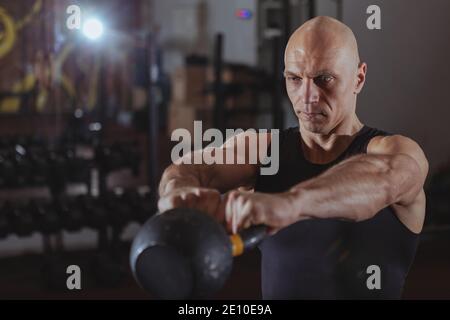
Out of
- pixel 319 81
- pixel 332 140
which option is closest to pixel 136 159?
pixel 332 140

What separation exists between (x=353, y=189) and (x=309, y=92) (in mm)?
198

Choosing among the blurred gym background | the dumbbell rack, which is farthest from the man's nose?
the dumbbell rack

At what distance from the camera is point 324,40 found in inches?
32.8

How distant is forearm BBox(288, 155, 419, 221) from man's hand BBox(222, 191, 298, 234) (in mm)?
31

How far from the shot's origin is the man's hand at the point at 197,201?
60cm

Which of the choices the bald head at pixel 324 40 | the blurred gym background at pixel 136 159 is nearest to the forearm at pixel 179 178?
the bald head at pixel 324 40

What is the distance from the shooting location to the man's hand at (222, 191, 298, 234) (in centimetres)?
57

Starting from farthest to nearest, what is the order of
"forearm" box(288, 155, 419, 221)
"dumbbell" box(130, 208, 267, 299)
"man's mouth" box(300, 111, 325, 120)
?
1. "man's mouth" box(300, 111, 325, 120)
2. "forearm" box(288, 155, 419, 221)
3. "dumbbell" box(130, 208, 267, 299)

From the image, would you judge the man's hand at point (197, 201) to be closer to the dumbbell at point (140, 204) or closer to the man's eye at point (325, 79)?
the man's eye at point (325, 79)

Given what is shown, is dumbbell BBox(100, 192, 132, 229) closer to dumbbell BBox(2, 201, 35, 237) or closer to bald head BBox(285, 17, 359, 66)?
dumbbell BBox(2, 201, 35, 237)

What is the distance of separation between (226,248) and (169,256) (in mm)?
50

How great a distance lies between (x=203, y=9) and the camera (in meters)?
6.14

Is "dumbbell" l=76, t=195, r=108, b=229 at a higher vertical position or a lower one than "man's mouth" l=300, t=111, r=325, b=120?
lower
